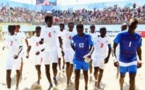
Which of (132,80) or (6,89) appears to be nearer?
(132,80)

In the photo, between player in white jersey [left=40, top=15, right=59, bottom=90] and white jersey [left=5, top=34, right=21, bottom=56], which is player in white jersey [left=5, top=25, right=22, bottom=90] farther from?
player in white jersey [left=40, top=15, right=59, bottom=90]

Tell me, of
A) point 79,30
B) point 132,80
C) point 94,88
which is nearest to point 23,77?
point 94,88

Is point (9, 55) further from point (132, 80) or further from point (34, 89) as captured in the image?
point (132, 80)

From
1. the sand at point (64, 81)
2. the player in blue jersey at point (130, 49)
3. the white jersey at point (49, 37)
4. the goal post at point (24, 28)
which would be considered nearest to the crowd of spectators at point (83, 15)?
the goal post at point (24, 28)

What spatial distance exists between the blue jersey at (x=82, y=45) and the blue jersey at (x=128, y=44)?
106cm

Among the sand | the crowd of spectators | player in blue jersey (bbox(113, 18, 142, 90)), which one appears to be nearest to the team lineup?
player in blue jersey (bbox(113, 18, 142, 90))

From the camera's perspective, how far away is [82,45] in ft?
23.3

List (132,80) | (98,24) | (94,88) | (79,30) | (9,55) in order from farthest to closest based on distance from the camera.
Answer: (98,24)
(94,88)
(9,55)
(79,30)
(132,80)

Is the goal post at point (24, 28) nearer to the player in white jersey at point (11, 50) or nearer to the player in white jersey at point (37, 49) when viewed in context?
the player in white jersey at point (37, 49)

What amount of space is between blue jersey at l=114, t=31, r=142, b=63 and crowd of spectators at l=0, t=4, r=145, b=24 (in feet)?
80.1

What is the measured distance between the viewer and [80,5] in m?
40.6

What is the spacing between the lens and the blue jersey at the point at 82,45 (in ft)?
23.2

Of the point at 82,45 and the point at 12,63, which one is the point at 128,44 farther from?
the point at 12,63

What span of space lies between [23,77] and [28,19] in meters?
27.4
